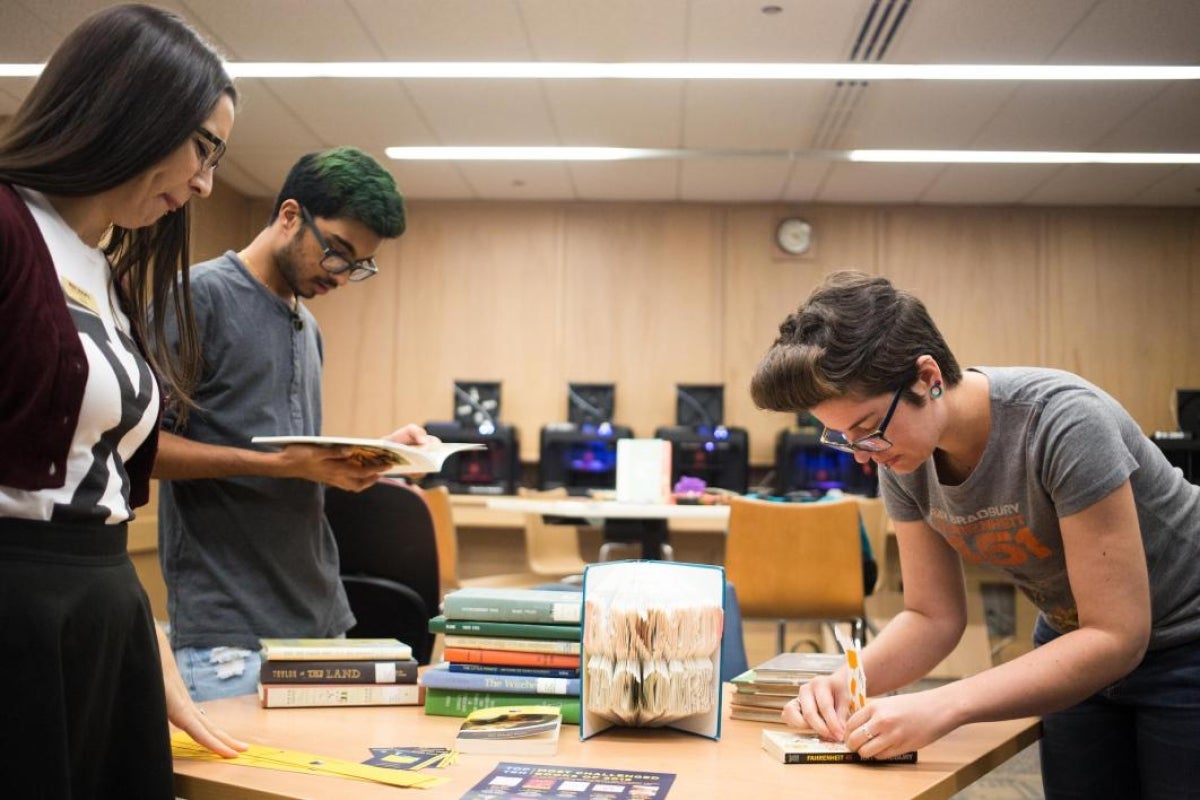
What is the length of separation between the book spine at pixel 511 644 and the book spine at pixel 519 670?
0.03m

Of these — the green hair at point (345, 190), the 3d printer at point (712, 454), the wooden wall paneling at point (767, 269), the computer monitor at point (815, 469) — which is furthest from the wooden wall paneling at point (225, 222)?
the green hair at point (345, 190)

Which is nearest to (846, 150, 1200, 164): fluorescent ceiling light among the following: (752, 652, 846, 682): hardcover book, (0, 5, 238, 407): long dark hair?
(752, 652, 846, 682): hardcover book

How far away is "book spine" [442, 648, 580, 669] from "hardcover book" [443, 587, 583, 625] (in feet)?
0.15

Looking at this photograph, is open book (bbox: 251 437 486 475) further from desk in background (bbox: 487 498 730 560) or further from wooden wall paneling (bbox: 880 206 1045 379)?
wooden wall paneling (bbox: 880 206 1045 379)

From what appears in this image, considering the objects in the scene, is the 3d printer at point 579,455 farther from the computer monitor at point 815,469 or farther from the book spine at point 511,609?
the book spine at point 511,609

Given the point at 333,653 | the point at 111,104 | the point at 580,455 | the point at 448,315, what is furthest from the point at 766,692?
the point at 448,315

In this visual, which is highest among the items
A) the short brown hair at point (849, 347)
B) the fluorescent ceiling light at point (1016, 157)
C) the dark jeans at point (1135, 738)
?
the fluorescent ceiling light at point (1016, 157)

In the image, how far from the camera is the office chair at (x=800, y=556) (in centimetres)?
389

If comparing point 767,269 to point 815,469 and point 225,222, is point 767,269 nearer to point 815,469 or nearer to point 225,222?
point 815,469

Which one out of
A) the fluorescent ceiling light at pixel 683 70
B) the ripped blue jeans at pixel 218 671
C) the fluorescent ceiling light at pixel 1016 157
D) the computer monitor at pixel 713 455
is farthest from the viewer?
the computer monitor at pixel 713 455

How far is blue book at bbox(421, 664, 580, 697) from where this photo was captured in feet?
4.90

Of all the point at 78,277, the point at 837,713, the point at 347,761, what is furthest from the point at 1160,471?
the point at 78,277

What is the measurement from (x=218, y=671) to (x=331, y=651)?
12.3 inches

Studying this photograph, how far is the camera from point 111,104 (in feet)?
3.73
